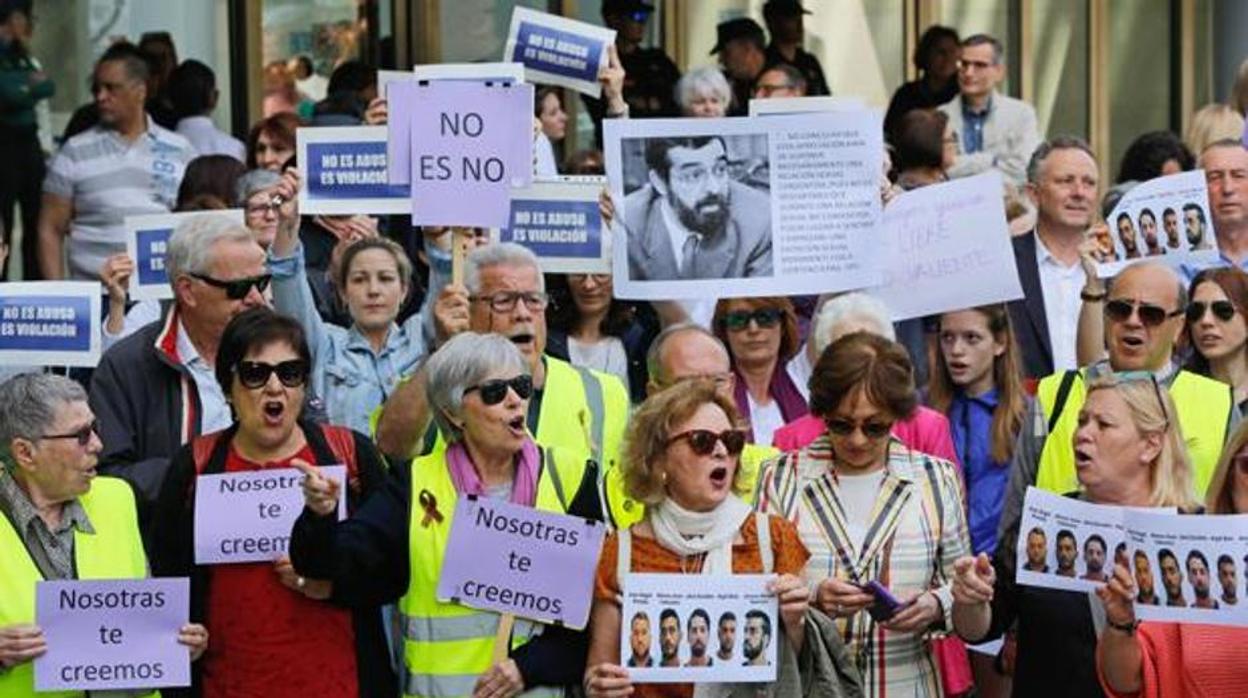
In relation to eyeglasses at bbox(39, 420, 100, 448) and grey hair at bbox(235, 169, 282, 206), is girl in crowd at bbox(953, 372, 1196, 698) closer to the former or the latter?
eyeglasses at bbox(39, 420, 100, 448)

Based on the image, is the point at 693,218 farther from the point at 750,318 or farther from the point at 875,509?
the point at 875,509

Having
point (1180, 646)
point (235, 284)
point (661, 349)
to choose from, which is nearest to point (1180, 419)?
point (1180, 646)

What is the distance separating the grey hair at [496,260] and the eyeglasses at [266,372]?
1.16 m

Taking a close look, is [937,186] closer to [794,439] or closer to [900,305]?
[900,305]

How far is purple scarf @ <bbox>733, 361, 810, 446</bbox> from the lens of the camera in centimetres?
966

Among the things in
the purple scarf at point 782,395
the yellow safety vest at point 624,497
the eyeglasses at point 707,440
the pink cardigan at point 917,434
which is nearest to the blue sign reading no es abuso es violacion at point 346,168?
the purple scarf at point 782,395

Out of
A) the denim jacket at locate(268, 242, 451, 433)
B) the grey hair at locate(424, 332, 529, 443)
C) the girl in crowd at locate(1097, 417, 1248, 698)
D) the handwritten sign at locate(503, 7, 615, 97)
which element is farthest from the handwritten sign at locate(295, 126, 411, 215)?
the girl in crowd at locate(1097, 417, 1248, 698)

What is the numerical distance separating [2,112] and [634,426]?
253 inches

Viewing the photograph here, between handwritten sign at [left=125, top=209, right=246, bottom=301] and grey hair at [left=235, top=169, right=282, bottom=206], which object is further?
grey hair at [left=235, top=169, right=282, bottom=206]

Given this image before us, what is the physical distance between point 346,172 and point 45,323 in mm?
1256

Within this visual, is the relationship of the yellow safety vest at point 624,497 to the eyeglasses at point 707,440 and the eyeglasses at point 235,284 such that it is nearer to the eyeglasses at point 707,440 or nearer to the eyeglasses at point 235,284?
the eyeglasses at point 707,440

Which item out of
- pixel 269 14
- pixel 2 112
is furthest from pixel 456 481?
pixel 269 14

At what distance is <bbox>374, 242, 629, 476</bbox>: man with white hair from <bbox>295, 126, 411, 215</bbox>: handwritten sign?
1.06m

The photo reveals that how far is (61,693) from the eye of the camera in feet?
25.7
